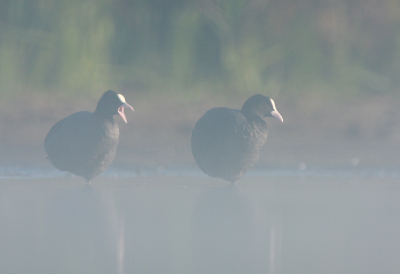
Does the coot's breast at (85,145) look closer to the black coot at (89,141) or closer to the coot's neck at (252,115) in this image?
the black coot at (89,141)

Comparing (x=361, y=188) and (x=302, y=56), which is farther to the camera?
(x=302, y=56)

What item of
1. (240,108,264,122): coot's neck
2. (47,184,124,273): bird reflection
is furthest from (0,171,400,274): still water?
(240,108,264,122): coot's neck

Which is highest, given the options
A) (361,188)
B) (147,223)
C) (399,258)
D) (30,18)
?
(30,18)

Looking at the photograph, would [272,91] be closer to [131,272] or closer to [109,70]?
[109,70]

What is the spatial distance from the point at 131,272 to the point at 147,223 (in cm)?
63

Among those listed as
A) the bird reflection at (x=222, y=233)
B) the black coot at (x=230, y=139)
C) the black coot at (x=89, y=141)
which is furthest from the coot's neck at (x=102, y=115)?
the bird reflection at (x=222, y=233)

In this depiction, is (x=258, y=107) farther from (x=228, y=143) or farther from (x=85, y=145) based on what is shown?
(x=85, y=145)

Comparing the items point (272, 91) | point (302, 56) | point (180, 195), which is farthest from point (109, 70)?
point (180, 195)

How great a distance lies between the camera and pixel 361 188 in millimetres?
2988

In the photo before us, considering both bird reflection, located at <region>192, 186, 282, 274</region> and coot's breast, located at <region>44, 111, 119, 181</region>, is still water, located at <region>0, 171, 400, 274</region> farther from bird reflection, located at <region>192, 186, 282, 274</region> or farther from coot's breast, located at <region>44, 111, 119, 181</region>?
coot's breast, located at <region>44, 111, 119, 181</region>

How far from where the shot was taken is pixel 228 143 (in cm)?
308

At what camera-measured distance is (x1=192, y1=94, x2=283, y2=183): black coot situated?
10.1 feet

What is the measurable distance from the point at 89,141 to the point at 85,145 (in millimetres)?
36

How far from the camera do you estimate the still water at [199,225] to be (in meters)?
1.55
